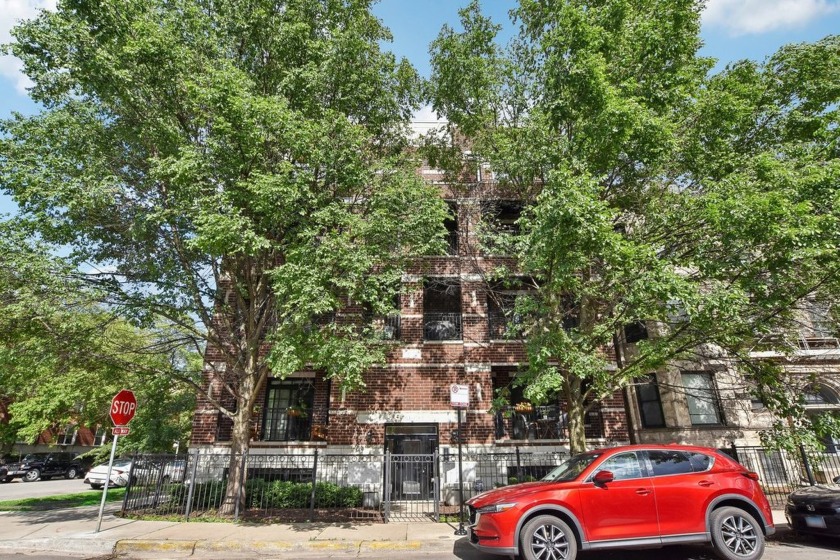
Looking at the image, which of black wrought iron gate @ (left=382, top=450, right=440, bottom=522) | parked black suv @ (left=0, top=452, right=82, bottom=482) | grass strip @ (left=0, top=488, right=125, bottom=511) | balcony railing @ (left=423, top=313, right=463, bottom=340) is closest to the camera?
black wrought iron gate @ (left=382, top=450, right=440, bottom=522)

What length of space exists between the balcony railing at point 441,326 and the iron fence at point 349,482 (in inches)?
159

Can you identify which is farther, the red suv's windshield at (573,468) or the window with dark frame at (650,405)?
the window with dark frame at (650,405)

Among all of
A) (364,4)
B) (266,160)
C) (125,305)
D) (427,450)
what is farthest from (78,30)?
(427,450)

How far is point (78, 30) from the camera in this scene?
9.75 m

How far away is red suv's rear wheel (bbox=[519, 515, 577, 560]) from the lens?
245 inches

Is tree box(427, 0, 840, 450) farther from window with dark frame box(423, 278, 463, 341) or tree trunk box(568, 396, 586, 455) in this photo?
window with dark frame box(423, 278, 463, 341)

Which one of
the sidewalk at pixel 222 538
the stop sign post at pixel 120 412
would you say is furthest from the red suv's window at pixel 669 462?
the stop sign post at pixel 120 412

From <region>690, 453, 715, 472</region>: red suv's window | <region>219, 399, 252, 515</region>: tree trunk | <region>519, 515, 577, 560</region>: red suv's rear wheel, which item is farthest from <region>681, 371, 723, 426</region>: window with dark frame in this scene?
<region>219, 399, 252, 515</region>: tree trunk

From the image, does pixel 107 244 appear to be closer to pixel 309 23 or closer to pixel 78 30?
pixel 78 30

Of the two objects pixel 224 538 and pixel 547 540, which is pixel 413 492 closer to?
pixel 224 538

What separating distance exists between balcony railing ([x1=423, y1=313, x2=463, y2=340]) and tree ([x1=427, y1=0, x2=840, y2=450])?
4.21 m

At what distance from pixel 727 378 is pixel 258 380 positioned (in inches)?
644

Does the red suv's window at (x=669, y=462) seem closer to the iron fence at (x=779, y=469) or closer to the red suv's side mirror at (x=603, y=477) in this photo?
the red suv's side mirror at (x=603, y=477)

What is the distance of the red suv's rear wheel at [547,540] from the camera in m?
6.22
